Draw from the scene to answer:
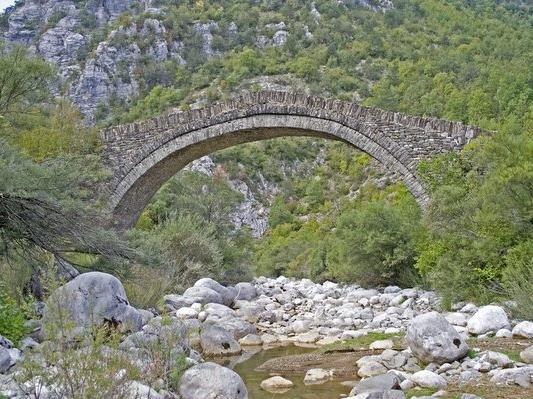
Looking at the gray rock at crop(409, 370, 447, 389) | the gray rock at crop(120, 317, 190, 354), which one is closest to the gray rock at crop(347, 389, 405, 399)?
the gray rock at crop(409, 370, 447, 389)

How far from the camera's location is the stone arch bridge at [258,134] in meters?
12.9

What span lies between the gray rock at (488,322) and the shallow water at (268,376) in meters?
2.03

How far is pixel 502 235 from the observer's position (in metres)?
8.70

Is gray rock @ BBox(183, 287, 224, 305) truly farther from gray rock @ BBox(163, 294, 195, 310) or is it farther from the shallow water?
the shallow water

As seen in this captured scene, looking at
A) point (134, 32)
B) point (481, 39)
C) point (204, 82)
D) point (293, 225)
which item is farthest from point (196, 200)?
point (134, 32)

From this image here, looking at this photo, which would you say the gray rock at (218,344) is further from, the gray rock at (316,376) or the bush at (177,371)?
the bush at (177,371)

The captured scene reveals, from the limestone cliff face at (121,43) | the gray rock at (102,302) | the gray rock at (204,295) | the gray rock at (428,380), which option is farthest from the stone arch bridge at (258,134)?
the limestone cliff face at (121,43)

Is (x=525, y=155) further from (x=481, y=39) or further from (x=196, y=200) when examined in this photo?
(x=481, y=39)

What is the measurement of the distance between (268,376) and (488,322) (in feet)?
8.52

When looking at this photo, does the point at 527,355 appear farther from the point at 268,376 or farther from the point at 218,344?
the point at 218,344

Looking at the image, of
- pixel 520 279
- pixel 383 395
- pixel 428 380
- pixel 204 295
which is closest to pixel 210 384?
pixel 383 395

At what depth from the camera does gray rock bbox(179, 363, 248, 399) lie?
5.03 meters

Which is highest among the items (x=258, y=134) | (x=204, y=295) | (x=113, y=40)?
(x=113, y=40)

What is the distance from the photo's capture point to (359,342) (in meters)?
8.21
